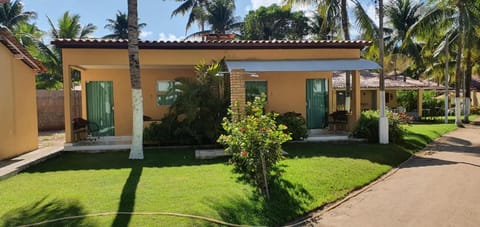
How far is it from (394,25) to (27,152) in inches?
1465

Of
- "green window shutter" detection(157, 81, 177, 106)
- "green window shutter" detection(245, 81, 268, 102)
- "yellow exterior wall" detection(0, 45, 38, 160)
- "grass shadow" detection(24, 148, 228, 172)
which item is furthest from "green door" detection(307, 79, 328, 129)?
"yellow exterior wall" detection(0, 45, 38, 160)

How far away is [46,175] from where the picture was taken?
10219 millimetres

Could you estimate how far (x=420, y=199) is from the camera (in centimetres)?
833

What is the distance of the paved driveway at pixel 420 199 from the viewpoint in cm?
713

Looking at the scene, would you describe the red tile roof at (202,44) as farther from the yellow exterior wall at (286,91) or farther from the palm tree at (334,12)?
the palm tree at (334,12)

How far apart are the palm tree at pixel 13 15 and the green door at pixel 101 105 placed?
27450 millimetres

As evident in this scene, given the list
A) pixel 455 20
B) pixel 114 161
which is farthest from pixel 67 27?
pixel 455 20

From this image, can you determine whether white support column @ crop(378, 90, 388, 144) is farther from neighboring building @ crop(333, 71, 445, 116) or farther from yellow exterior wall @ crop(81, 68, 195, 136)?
neighboring building @ crop(333, 71, 445, 116)

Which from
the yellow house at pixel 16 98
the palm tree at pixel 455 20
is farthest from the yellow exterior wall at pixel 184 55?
the palm tree at pixel 455 20

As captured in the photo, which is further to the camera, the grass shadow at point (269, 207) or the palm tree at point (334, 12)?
the palm tree at point (334, 12)

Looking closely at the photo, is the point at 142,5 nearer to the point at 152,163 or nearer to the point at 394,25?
the point at 152,163

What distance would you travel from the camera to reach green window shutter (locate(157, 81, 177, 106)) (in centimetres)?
1745

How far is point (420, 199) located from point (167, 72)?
12286 millimetres

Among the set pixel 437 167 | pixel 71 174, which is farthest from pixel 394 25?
pixel 71 174
